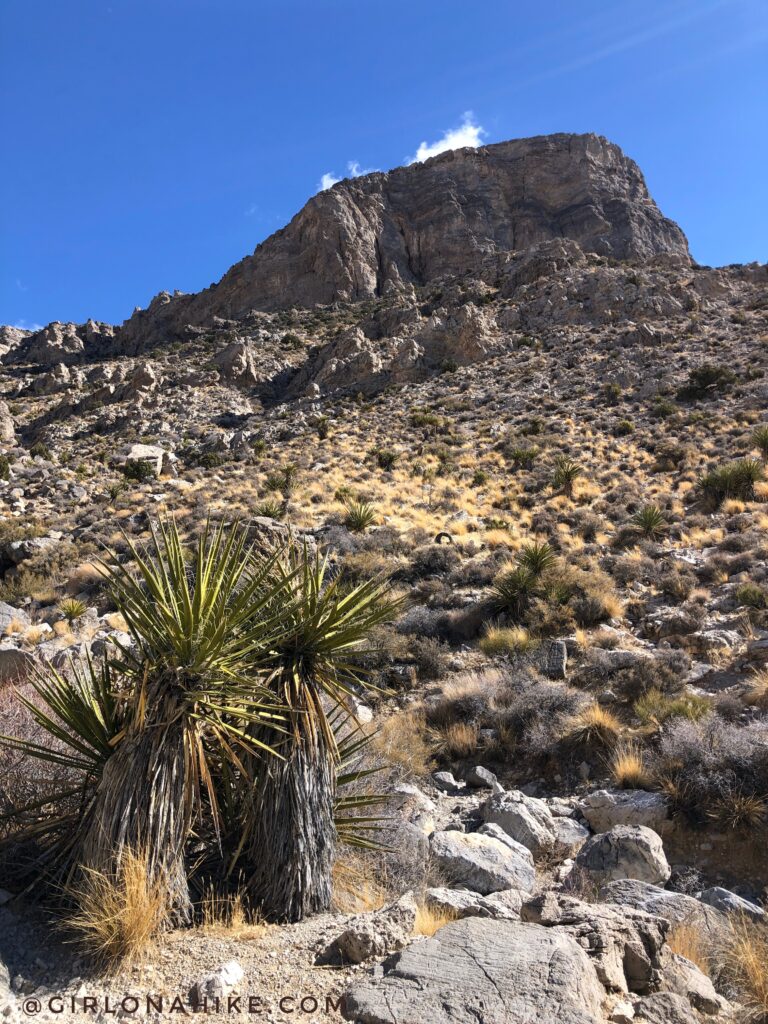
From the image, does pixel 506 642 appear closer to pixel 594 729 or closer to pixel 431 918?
pixel 594 729

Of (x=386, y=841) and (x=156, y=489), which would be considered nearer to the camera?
(x=386, y=841)

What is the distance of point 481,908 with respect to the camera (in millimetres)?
3938

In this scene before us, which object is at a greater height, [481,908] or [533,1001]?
[533,1001]

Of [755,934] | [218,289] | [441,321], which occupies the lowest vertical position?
[755,934]

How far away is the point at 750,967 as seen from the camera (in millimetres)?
3213

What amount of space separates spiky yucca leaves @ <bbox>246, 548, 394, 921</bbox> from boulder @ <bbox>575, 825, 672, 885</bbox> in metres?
2.26

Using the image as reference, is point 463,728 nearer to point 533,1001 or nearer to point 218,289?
point 533,1001

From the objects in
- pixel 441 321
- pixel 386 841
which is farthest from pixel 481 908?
pixel 441 321

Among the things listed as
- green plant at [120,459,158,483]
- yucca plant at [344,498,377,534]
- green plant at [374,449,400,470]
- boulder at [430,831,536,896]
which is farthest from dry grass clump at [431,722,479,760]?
green plant at [120,459,158,483]

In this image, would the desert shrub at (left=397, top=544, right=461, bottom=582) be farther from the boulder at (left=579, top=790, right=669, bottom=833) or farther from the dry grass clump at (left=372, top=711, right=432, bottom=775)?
the boulder at (left=579, top=790, right=669, bottom=833)

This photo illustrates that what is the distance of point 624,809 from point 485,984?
3.48m

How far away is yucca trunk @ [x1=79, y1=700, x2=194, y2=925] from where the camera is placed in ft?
11.3

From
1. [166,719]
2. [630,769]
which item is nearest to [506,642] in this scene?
[630,769]

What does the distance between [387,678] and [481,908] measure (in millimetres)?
5631
